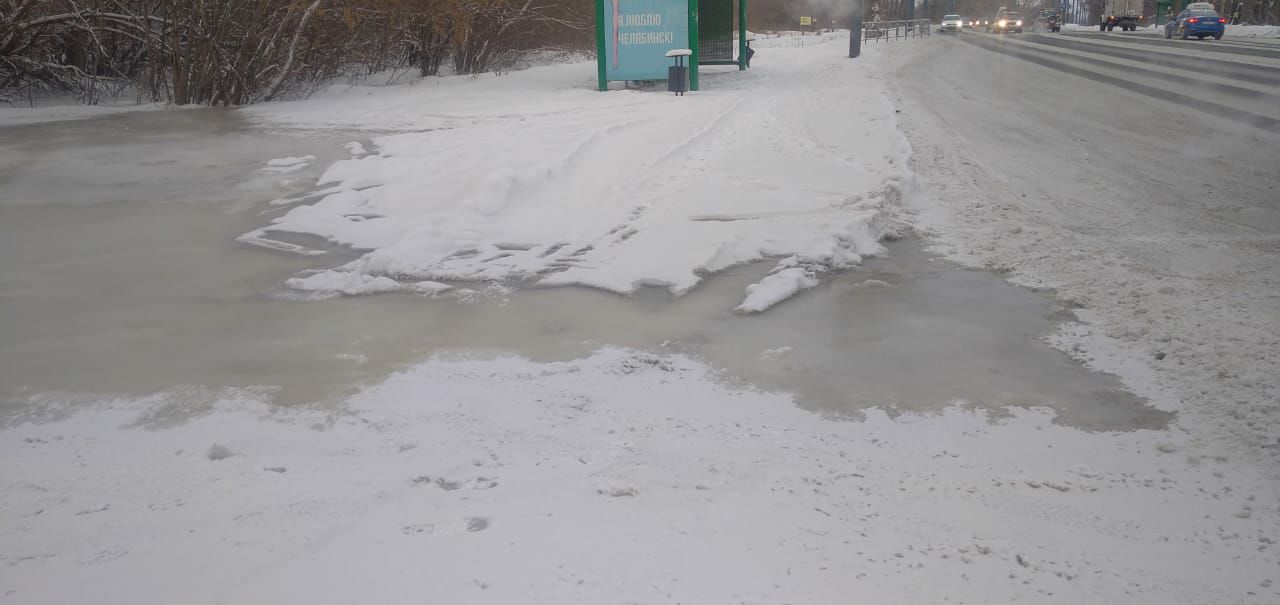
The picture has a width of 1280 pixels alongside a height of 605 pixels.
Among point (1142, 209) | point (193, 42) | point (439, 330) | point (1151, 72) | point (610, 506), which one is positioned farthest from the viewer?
point (1151, 72)

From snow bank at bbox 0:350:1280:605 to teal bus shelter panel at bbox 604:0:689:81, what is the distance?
52.8 feet

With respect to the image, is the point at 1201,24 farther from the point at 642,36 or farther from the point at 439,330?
the point at 439,330

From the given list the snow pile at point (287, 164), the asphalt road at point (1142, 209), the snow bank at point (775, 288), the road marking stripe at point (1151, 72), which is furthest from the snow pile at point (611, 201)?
the road marking stripe at point (1151, 72)

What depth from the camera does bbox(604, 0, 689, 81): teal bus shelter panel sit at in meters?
18.8

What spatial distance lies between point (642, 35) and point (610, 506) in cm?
1723

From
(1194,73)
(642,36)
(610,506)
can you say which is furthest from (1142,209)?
(1194,73)

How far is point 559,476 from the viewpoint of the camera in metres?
3.27

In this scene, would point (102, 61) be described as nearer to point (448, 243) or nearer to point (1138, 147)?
point (448, 243)

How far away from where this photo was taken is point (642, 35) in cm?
1903

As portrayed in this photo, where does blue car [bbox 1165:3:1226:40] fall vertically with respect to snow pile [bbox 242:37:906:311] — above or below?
above

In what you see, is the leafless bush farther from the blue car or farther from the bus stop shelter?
the blue car

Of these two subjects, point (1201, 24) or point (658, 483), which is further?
point (1201, 24)

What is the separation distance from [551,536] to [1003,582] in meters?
1.40

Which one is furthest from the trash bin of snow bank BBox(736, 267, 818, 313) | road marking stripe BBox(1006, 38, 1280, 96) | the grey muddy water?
snow bank BBox(736, 267, 818, 313)
